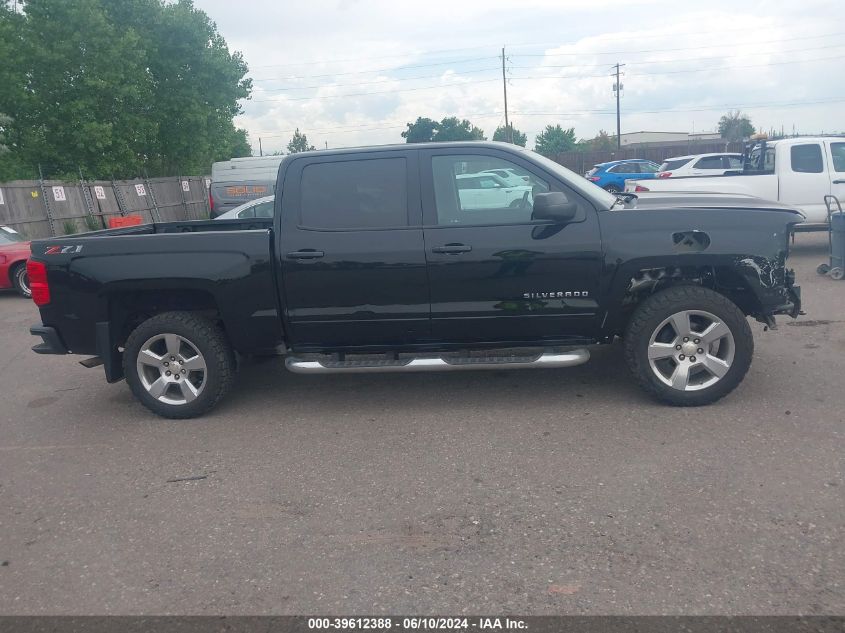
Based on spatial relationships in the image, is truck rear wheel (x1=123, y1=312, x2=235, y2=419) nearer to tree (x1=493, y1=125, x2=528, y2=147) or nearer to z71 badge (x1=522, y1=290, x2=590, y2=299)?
z71 badge (x1=522, y1=290, x2=590, y2=299)

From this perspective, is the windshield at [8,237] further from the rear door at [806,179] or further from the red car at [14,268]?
the rear door at [806,179]

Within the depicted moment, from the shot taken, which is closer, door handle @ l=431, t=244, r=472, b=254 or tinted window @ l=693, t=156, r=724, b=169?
door handle @ l=431, t=244, r=472, b=254

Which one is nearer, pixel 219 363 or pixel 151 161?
pixel 219 363

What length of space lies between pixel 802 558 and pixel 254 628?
2395mm

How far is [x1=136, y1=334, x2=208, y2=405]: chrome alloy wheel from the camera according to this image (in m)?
5.54

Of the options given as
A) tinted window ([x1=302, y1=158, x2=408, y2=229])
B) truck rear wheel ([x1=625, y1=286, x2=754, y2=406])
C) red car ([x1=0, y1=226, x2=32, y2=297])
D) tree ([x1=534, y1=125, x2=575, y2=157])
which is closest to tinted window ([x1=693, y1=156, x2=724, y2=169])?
red car ([x1=0, y1=226, x2=32, y2=297])

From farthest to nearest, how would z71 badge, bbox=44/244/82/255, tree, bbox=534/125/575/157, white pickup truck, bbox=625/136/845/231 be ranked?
1. tree, bbox=534/125/575/157
2. white pickup truck, bbox=625/136/845/231
3. z71 badge, bbox=44/244/82/255

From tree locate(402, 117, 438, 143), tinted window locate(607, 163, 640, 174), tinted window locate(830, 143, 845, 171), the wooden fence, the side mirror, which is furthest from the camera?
tree locate(402, 117, 438, 143)

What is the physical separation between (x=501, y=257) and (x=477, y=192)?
0.56 meters

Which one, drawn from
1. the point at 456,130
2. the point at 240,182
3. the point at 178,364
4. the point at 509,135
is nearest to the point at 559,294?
the point at 178,364

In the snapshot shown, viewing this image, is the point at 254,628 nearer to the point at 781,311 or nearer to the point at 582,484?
the point at 582,484

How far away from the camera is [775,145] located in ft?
40.3

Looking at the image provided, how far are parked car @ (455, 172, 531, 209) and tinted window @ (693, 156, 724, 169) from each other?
54.3 feet

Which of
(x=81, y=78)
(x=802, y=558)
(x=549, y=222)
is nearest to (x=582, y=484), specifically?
(x=802, y=558)
